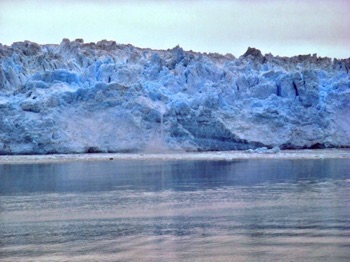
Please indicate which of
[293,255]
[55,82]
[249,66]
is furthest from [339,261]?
[249,66]

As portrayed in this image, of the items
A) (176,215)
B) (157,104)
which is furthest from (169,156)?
(176,215)

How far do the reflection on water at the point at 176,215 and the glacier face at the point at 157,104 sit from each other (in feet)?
18.6

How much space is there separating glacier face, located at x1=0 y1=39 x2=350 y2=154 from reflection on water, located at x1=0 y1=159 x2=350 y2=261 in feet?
18.6

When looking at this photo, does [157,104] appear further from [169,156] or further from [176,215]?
[176,215]

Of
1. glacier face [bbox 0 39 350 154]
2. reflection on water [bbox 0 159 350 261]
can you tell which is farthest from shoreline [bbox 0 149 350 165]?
reflection on water [bbox 0 159 350 261]

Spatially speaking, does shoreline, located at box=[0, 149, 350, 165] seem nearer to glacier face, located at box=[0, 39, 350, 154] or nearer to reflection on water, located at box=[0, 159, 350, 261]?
glacier face, located at box=[0, 39, 350, 154]

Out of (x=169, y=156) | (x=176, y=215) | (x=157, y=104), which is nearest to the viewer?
(x=176, y=215)

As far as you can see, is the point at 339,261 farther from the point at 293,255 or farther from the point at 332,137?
the point at 332,137

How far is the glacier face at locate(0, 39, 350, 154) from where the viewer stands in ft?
77.9

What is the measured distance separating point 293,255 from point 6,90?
19892 millimetres

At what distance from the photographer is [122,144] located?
79.4ft

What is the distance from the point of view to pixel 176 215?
1054 centimetres

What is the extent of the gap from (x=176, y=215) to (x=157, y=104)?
14605 mm

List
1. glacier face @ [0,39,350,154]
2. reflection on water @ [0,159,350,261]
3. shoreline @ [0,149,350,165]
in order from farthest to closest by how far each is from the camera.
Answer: glacier face @ [0,39,350,154], shoreline @ [0,149,350,165], reflection on water @ [0,159,350,261]
